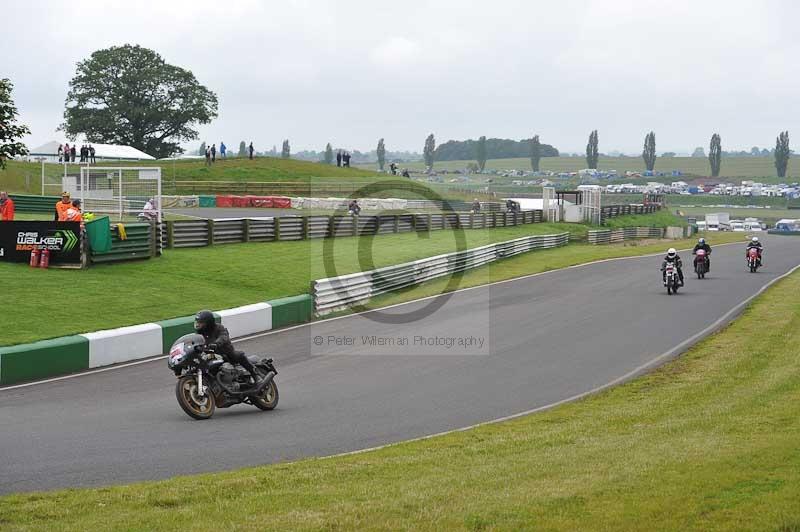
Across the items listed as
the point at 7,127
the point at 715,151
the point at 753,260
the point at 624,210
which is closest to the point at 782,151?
the point at 715,151

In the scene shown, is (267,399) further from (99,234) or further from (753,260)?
(753,260)

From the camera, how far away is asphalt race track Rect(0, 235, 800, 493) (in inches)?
409

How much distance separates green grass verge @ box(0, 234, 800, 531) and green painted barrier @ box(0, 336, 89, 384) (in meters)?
7.45

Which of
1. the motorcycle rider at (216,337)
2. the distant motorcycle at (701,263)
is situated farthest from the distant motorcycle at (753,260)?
the motorcycle rider at (216,337)

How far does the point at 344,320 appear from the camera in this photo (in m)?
23.5

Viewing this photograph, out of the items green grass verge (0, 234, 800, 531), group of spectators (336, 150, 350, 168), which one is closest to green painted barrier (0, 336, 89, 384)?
green grass verge (0, 234, 800, 531)

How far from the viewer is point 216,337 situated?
12797 millimetres

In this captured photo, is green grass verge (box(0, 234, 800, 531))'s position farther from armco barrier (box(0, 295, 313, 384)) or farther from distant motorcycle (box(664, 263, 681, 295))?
distant motorcycle (box(664, 263, 681, 295))

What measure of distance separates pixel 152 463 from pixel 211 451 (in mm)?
799

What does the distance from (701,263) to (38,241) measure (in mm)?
22234

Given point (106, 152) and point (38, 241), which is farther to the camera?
point (106, 152)

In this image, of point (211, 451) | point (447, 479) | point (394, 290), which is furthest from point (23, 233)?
point (447, 479)

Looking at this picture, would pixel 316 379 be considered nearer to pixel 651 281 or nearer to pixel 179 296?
pixel 179 296

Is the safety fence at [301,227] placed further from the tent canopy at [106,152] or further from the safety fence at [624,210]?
the tent canopy at [106,152]
